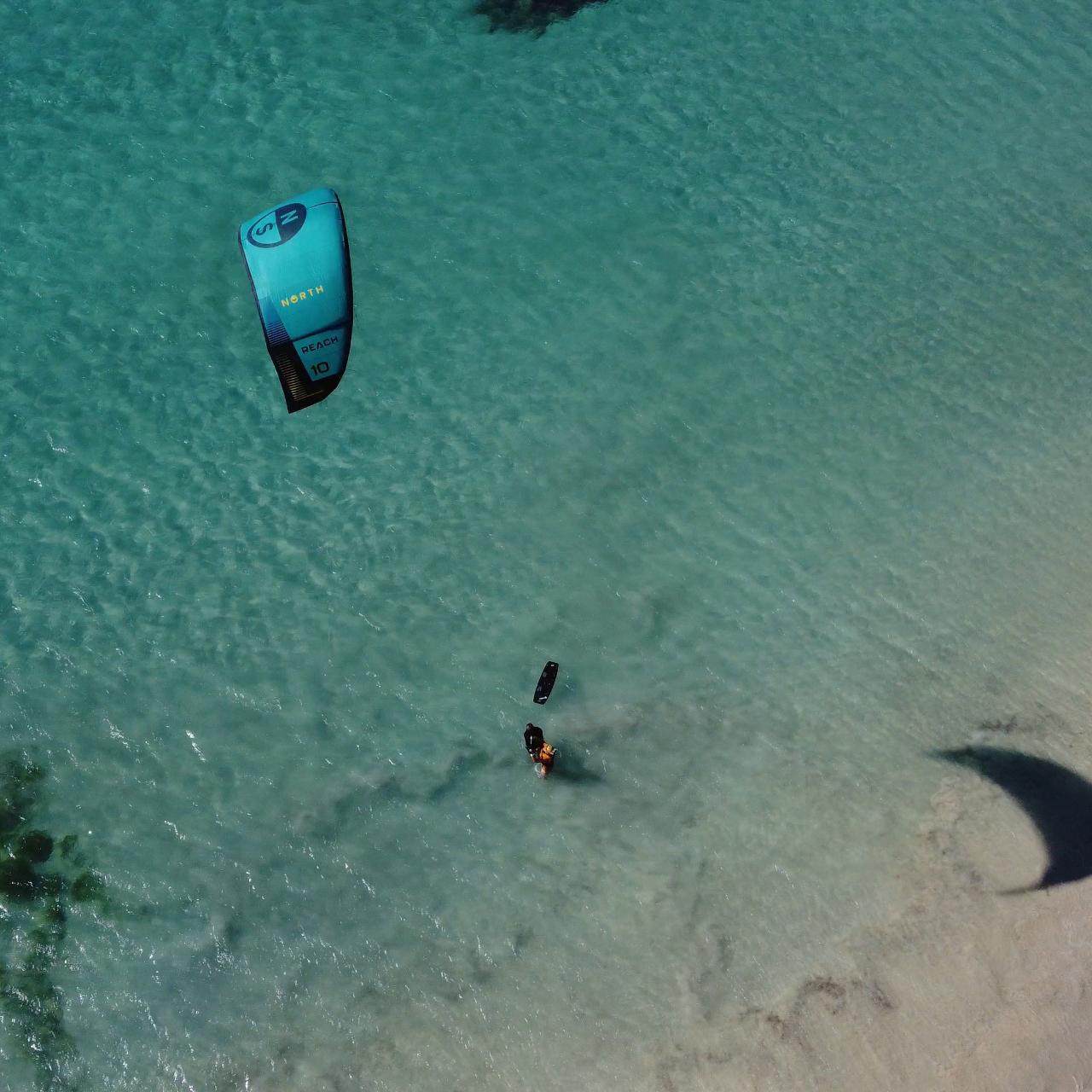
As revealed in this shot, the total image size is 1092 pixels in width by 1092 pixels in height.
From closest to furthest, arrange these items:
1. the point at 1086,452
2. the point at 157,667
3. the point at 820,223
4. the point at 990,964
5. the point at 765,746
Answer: the point at 990,964
the point at 765,746
the point at 157,667
the point at 1086,452
the point at 820,223

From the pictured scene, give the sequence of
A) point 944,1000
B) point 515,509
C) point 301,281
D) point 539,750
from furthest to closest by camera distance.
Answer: point 515,509, point 301,281, point 539,750, point 944,1000

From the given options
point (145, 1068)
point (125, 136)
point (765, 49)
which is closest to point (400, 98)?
point (125, 136)

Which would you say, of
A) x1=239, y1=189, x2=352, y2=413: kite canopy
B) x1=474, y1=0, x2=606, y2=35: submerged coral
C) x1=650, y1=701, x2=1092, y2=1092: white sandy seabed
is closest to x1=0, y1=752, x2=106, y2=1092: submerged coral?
x1=239, y1=189, x2=352, y2=413: kite canopy

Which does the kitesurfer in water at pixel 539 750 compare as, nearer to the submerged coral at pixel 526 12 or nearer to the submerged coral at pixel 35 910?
the submerged coral at pixel 35 910

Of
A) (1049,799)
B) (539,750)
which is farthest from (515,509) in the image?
(1049,799)

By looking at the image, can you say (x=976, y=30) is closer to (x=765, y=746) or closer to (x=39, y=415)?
(x=765, y=746)

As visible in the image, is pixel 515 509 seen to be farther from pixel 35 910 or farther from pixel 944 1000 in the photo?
pixel 944 1000
